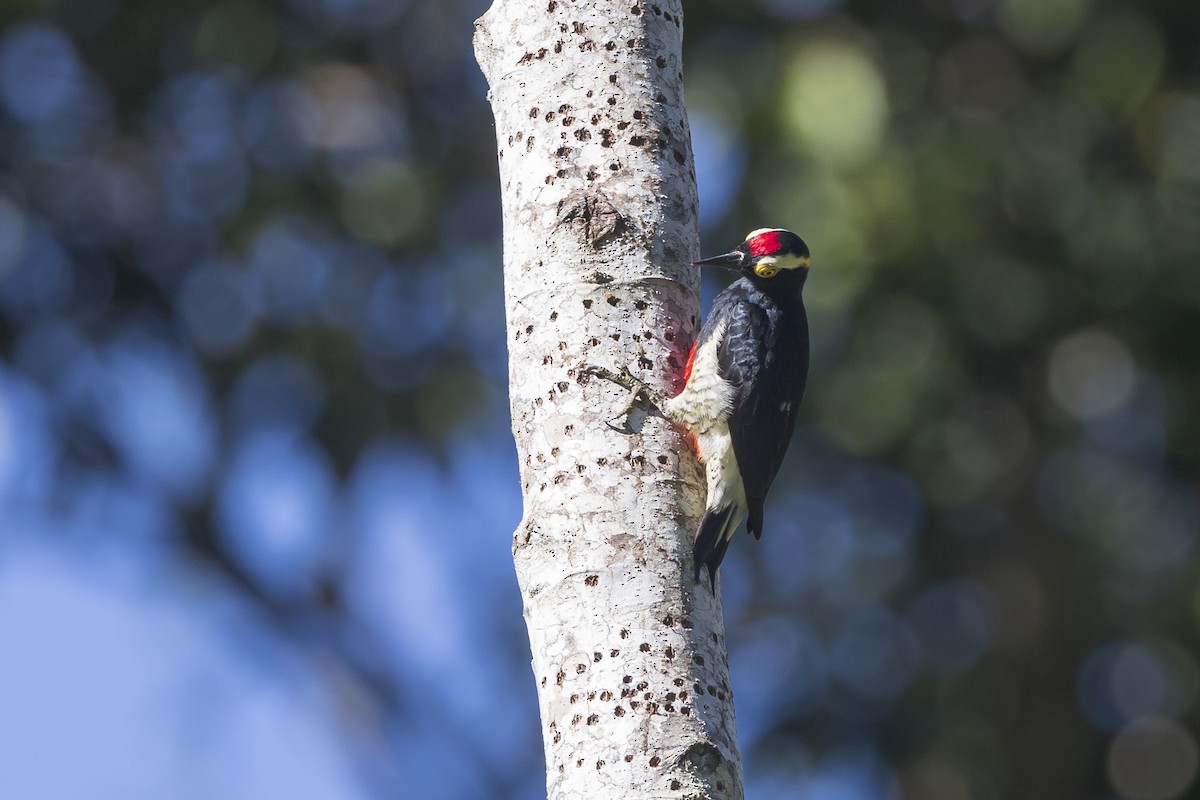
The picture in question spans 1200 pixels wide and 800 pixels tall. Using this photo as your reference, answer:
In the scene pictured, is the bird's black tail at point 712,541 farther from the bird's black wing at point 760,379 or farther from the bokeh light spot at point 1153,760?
the bokeh light spot at point 1153,760

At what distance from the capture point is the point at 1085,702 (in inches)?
358

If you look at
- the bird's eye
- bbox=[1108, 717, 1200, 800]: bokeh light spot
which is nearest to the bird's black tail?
the bird's eye

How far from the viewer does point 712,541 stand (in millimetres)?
3104

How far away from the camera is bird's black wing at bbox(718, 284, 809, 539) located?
3.86 metres

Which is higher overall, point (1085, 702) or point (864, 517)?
point (864, 517)

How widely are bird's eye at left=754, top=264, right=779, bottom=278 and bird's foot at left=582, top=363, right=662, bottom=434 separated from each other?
56.3 inches

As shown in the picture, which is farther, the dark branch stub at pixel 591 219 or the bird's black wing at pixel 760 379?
the bird's black wing at pixel 760 379

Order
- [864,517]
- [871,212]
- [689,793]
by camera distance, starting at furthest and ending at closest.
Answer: [864,517]
[871,212]
[689,793]

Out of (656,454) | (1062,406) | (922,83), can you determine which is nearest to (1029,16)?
(922,83)

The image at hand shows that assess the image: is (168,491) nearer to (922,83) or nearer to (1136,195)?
(922,83)

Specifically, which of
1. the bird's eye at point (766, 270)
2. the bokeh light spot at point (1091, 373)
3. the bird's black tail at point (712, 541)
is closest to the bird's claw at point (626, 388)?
the bird's black tail at point (712, 541)

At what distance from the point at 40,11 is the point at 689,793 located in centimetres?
803

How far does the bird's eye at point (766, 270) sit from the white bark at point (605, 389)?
107 centimetres

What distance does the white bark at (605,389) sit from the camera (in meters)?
2.73
